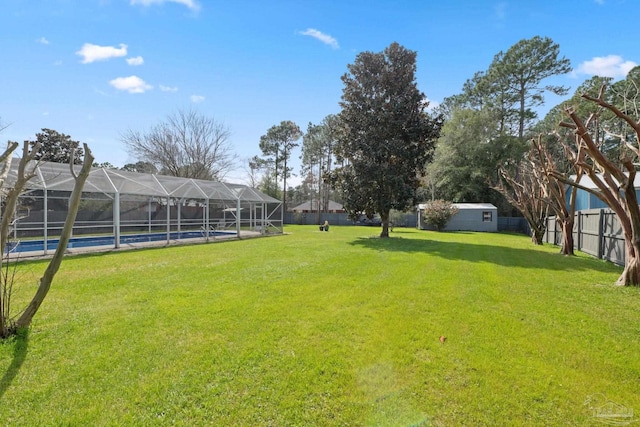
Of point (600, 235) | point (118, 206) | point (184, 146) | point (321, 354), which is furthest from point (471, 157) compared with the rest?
point (321, 354)

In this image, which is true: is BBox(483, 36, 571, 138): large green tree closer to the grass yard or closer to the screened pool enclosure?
the screened pool enclosure

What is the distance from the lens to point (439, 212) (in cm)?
2442

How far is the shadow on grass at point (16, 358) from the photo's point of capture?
8.50 feet

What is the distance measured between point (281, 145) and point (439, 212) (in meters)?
21.2

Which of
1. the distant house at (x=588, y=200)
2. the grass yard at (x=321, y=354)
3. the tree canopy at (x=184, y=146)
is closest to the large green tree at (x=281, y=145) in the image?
the tree canopy at (x=184, y=146)

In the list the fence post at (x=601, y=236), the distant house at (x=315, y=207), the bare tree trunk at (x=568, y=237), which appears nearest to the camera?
the fence post at (x=601, y=236)

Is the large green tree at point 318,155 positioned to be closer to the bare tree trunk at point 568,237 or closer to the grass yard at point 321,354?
the bare tree trunk at point 568,237

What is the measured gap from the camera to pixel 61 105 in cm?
1246

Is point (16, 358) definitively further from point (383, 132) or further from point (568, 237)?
point (383, 132)

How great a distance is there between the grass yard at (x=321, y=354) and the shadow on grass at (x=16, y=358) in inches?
0.7

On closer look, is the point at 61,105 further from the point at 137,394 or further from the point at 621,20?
the point at 621,20

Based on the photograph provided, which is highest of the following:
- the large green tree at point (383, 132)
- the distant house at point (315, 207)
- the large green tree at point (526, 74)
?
the large green tree at point (526, 74)

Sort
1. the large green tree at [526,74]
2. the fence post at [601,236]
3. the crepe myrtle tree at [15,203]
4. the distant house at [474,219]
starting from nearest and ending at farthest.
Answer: the crepe myrtle tree at [15,203] → the fence post at [601,236] → the distant house at [474,219] → the large green tree at [526,74]

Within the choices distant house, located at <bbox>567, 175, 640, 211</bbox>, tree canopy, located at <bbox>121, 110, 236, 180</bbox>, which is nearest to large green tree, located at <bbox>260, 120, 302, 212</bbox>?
tree canopy, located at <bbox>121, 110, 236, 180</bbox>
